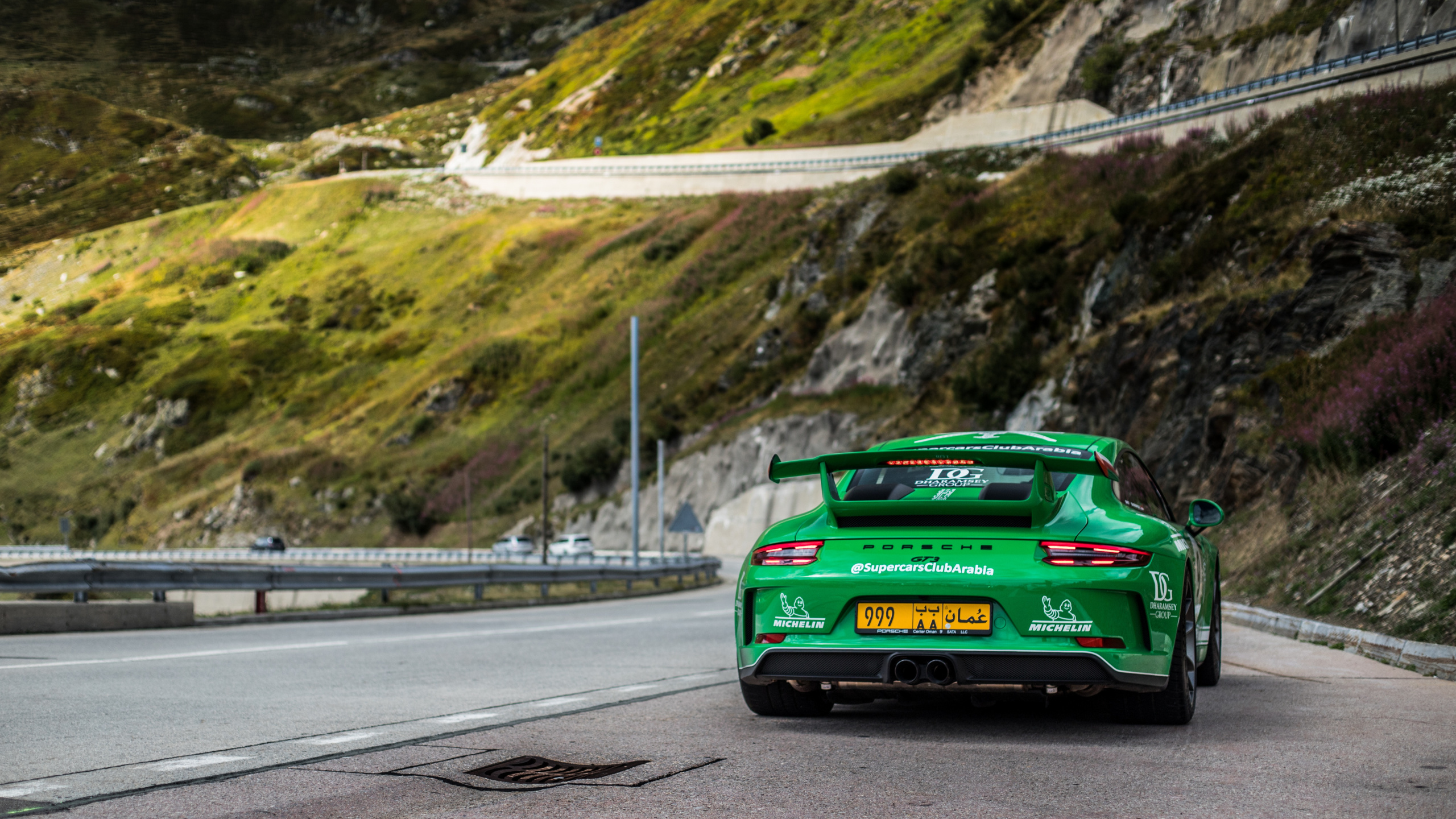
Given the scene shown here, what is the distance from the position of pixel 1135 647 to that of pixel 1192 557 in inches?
66.2

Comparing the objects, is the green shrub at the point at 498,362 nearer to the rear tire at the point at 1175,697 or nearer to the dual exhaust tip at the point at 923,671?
the rear tire at the point at 1175,697

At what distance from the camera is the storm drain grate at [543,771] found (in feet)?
19.2

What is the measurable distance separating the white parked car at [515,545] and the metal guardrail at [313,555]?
0.61m

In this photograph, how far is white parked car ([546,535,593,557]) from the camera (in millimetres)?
55625

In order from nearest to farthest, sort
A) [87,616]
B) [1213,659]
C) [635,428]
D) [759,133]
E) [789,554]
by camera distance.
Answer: [789,554] < [1213,659] < [87,616] < [635,428] < [759,133]

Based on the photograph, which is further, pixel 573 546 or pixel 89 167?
pixel 89 167

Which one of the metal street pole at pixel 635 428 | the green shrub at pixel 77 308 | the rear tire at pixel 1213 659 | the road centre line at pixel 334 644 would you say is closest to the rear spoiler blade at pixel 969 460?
the rear tire at pixel 1213 659

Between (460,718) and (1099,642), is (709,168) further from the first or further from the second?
(1099,642)

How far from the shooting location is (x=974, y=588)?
21.7ft

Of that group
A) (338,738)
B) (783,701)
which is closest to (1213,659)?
(783,701)

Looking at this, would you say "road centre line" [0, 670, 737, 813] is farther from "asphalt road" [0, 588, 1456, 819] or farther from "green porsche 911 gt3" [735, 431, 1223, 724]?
"green porsche 911 gt3" [735, 431, 1223, 724]

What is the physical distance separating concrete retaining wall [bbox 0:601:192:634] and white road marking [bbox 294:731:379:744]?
948 cm

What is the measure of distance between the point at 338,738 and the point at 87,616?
10.3 m

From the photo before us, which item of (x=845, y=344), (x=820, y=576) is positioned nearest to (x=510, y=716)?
(x=820, y=576)
